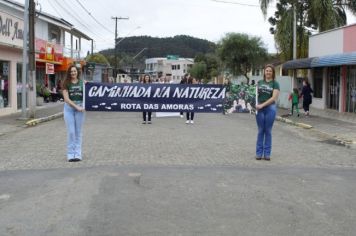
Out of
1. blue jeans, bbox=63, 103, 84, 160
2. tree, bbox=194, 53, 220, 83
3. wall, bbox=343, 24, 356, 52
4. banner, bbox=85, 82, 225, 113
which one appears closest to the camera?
blue jeans, bbox=63, 103, 84, 160

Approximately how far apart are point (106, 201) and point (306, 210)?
2.47 meters

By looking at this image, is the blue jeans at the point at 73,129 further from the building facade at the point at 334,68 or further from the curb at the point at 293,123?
the building facade at the point at 334,68

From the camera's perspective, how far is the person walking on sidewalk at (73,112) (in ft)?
34.3

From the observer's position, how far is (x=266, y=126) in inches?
425

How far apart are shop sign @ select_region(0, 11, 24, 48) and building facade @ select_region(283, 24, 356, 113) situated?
1377 centimetres

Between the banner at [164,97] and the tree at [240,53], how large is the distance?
157ft

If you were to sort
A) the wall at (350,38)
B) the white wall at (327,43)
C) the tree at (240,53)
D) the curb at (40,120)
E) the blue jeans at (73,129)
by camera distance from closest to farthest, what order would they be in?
the blue jeans at (73,129), the curb at (40,120), the wall at (350,38), the white wall at (327,43), the tree at (240,53)

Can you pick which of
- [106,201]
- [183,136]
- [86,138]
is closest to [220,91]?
[183,136]

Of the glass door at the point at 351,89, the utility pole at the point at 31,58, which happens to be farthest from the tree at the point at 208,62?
the utility pole at the point at 31,58

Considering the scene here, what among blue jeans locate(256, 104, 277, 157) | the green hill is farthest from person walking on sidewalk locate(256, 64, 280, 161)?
the green hill

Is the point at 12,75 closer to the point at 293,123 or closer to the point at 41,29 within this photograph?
the point at 293,123

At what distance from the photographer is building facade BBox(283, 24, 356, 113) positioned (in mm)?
24328

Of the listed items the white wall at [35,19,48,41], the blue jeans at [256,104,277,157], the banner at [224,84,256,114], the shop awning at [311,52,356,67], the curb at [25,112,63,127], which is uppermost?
the white wall at [35,19,48,41]

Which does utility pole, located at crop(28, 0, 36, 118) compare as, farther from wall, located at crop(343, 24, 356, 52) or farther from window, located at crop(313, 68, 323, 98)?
window, located at crop(313, 68, 323, 98)
